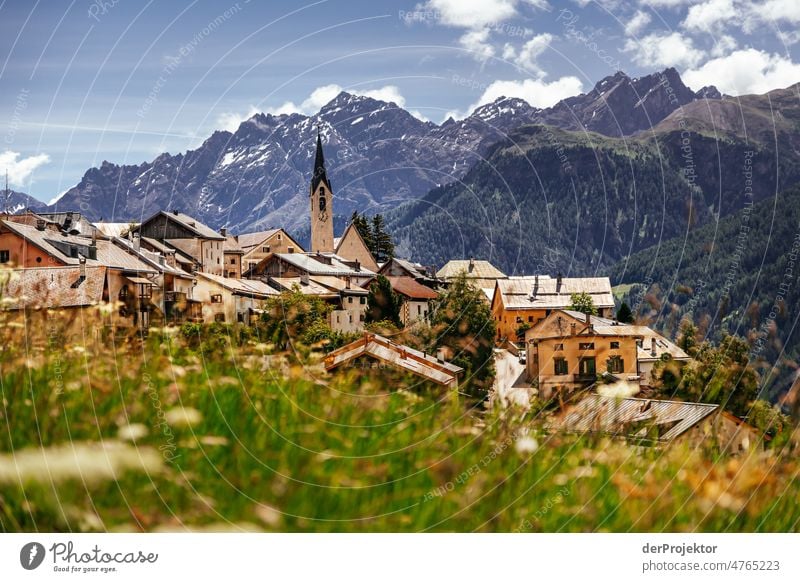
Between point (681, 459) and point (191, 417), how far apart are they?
126 inches

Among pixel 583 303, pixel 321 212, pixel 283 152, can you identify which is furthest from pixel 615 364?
pixel 321 212

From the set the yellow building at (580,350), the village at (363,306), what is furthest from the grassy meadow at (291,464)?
the yellow building at (580,350)

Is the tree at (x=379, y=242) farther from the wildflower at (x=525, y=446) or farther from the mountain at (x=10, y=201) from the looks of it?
the wildflower at (x=525, y=446)

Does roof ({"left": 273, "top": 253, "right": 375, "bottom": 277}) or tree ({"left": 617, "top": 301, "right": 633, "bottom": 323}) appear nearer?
roof ({"left": 273, "top": 253, "right": 375, "bottom": 277})

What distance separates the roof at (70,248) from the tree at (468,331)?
11.8ft

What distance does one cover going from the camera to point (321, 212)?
2339cm

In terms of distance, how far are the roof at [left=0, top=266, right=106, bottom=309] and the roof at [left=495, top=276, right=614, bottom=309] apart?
5975 mm

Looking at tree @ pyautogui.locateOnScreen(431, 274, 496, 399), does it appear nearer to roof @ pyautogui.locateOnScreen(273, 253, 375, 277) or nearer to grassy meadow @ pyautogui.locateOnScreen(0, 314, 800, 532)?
roof @ pyautogui.locateOnScreen(273, 253, 375, 277)

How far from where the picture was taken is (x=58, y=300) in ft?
28.6

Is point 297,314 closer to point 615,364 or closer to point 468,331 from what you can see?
point 468,331

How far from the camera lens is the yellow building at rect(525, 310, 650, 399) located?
36.2ft

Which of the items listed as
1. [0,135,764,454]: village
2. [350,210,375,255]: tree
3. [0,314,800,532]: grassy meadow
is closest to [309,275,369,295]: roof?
[0,135,764,454]: village
